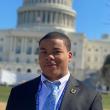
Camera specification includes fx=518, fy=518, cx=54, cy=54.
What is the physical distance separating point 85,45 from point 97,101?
550ft

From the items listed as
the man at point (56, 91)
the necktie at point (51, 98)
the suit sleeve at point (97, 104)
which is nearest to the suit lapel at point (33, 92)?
the man at point (56, 91)

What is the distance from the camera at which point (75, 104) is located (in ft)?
16.4

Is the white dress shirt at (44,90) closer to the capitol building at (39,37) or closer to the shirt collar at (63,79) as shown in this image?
the shirt collar at (63,79)

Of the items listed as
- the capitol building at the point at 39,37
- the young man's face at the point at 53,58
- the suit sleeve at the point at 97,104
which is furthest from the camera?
the capitol building at the point at 39,37

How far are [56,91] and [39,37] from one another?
6300 inches

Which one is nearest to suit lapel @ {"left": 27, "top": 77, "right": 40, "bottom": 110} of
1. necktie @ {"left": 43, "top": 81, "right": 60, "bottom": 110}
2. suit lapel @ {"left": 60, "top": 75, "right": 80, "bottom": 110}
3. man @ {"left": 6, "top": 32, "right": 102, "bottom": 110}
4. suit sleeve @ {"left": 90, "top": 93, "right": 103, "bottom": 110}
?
man @ {"left": 6, "top": 32, "right": 102, "bottom": 110}

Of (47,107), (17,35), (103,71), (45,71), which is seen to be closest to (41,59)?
(45,71)

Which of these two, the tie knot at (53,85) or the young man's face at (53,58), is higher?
the young man's face at (53,58)

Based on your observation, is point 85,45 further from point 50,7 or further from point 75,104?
point 75,104

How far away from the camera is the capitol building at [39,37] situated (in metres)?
163

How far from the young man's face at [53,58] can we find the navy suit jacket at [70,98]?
0.16 metres

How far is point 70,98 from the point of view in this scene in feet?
16.5

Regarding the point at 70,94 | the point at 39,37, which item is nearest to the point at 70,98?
the point at 70,94

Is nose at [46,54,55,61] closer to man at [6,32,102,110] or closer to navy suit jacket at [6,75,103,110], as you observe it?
man at [6,32,102,110]
